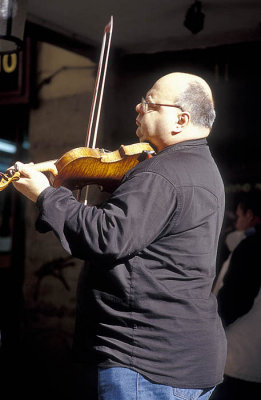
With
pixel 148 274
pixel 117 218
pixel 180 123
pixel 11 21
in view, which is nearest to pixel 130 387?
pixel 148 274

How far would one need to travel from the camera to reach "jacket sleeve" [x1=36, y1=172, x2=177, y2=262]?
68.7 inches

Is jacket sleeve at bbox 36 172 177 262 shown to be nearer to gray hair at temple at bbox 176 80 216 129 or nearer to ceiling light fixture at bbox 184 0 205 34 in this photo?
gray hair at temple at bbox 176 80 216 129

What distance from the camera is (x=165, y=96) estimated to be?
202 cm

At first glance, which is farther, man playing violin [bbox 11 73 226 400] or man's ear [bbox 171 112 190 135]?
man's ear [bbox 171 112 190 135]

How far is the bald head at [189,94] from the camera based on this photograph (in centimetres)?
201

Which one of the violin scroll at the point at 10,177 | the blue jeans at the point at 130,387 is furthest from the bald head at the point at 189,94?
the blue jeans at the point at 130,387

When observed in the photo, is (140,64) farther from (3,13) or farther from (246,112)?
(3,13)

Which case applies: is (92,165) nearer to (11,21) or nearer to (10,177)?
(10,177)

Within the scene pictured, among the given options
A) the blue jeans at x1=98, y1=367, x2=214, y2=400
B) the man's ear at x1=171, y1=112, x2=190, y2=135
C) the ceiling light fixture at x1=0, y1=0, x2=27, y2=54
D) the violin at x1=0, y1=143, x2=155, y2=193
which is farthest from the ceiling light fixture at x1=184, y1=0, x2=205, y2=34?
the blue jeans at x1=98, y1=367, x2=214, y2=400

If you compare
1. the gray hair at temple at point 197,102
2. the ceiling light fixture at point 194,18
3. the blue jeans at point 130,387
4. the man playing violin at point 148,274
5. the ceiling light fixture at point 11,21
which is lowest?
the blue jeans at point 130,387

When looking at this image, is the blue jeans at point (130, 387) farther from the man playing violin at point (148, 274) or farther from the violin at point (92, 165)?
the violin at point (92, 165)

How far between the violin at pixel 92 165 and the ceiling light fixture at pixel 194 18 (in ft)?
6.76

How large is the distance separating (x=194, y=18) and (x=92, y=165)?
222 centimetres

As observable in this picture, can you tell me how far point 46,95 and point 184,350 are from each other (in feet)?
12.4
